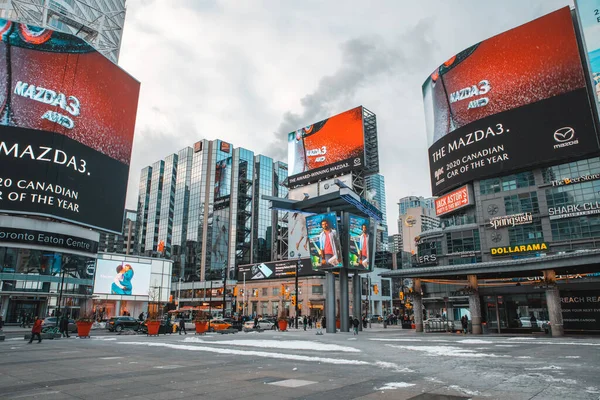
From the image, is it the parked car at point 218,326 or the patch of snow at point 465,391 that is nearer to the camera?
the patch of snow at point 465,391

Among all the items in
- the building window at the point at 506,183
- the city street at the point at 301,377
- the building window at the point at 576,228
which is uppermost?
the building window at the point at 506,183

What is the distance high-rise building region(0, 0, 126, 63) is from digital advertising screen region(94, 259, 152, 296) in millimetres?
35814

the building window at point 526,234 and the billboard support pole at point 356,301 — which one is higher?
the building window at point 526,234

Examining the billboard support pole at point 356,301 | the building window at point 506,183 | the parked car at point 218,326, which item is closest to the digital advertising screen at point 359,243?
the billboard support pole at point 356,301

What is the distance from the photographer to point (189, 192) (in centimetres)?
13938

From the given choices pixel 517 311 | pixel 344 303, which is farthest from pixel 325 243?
pixel 517 311

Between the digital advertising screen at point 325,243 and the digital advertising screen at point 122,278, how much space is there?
45.2 meters

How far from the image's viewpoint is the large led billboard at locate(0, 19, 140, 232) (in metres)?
50.2

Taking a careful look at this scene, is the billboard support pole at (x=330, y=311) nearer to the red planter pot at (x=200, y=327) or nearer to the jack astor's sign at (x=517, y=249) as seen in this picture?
the red planter pot at (x=200, y=327)

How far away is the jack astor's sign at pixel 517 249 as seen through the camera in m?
54.3

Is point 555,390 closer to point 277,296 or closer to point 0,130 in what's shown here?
point 0,130

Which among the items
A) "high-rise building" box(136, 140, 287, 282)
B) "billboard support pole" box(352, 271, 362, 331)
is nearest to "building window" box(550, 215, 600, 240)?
"billboard support pole" box(352, 271, 362, 331)

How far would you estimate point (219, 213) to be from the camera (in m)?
132

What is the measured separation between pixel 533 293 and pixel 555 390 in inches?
1555
